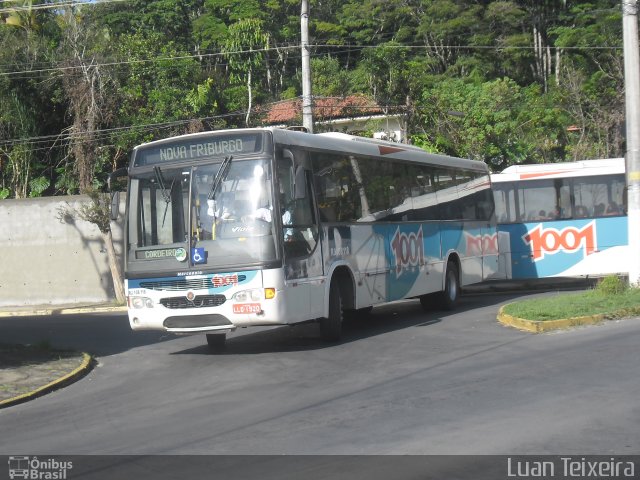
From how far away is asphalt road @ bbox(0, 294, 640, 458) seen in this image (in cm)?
801

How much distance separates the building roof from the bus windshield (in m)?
22.6

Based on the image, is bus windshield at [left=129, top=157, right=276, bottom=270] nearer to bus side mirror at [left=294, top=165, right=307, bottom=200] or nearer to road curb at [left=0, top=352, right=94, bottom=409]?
bus side mirror at [left=294, top=165, right=307, bottom=200]

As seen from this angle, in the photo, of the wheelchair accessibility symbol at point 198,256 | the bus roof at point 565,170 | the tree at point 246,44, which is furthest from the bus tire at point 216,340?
the tree at point 246,44

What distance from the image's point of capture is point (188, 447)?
8.17m

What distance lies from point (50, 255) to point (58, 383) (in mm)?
18933

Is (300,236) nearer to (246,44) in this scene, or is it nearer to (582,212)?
(582,212)

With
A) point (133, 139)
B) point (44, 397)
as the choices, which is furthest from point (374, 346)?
point (133, 139)

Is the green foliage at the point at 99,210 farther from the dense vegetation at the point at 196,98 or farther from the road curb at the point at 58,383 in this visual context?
the road curb at the point at 58,383

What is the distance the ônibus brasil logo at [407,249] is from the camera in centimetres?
1741

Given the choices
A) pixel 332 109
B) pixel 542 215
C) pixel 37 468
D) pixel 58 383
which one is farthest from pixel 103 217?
pixel 37 468

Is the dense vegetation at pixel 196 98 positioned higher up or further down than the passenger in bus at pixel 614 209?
higher up

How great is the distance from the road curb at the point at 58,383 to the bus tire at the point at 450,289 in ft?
26.7

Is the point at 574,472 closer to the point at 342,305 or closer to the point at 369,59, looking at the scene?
the point at 342,305

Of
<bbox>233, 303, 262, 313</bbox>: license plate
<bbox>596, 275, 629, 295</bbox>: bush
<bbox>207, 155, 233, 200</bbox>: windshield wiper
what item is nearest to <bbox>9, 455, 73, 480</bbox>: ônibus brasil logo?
<bbox>233, 303, 262, 313</bbox>: license plate
